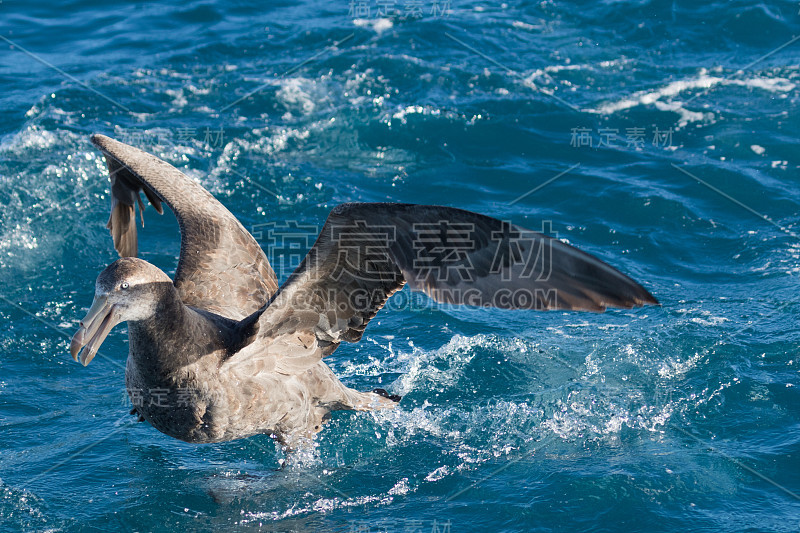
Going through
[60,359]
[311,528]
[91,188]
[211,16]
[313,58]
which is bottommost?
[311,528]

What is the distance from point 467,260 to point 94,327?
2094 millimetres

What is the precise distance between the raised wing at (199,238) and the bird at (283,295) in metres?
0.01

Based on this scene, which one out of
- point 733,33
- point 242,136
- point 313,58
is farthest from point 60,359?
point 733,33

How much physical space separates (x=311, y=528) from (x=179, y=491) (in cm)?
105

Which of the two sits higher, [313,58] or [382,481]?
[313,58]

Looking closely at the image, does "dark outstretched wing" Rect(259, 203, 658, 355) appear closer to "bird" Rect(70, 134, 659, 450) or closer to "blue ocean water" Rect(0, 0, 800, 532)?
"bird" Rect(70, 134, 659, 450)

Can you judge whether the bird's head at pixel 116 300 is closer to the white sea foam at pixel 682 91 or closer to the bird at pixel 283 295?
the bird at pixel 283 295

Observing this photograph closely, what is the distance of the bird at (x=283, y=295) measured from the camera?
4.27 m

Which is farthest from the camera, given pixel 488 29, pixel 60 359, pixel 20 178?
pixel 488 29

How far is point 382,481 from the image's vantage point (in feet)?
18.8

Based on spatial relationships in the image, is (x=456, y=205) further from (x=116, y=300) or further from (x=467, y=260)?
(x=116, y=300)

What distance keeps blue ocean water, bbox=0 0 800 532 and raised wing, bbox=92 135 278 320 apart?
4.01 ft

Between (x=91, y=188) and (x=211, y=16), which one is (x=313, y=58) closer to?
(x=211, y=16)

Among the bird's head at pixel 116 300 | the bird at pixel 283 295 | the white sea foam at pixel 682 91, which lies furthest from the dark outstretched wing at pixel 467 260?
the white sea foam at pixel 682 91
